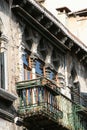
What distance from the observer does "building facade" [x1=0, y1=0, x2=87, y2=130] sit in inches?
770

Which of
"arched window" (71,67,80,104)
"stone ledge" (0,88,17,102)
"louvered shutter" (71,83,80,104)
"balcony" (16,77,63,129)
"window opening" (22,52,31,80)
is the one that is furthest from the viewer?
"arched window" (71,67,80,104)

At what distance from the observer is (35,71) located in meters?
21.6

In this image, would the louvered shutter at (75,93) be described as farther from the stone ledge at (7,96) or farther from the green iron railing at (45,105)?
the stone ledge at (7,96)

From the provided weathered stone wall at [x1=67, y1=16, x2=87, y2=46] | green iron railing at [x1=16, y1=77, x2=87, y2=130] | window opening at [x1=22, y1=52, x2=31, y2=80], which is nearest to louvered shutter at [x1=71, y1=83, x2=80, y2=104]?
green iron railing at [x1=16, y1=77, x2=87, y2=130]

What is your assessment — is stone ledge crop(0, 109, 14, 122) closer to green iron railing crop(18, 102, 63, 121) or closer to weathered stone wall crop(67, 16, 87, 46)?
green iron railing crop(18, 102, 63, 121)

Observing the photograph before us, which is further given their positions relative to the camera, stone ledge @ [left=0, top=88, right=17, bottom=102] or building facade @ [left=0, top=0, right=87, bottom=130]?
building facade @ [left=0, top=0, right=87, bottom=130]

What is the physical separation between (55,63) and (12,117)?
499 cm

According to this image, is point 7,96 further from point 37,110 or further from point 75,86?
point 75,86

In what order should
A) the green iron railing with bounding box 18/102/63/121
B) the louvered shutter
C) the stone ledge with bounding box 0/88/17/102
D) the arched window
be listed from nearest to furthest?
1. the stone ledge with bounding box 0/88/17/102
2. the green iron railing with bounding box 18/102/63/121
3. the louvered shutter
4. the arched window

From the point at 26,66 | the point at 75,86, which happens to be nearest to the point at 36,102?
the point at 26,66

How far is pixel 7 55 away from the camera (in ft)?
65.1

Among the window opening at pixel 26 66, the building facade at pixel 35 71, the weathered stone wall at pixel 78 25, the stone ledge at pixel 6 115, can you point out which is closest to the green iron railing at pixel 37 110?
the building facade at pixel 35 71

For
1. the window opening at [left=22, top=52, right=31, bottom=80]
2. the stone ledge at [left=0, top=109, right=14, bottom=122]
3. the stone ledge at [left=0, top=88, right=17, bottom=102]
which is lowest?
the stone ledge at [left=0, top=109, right=14, bottom=122]

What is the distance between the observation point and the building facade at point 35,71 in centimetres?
1955
